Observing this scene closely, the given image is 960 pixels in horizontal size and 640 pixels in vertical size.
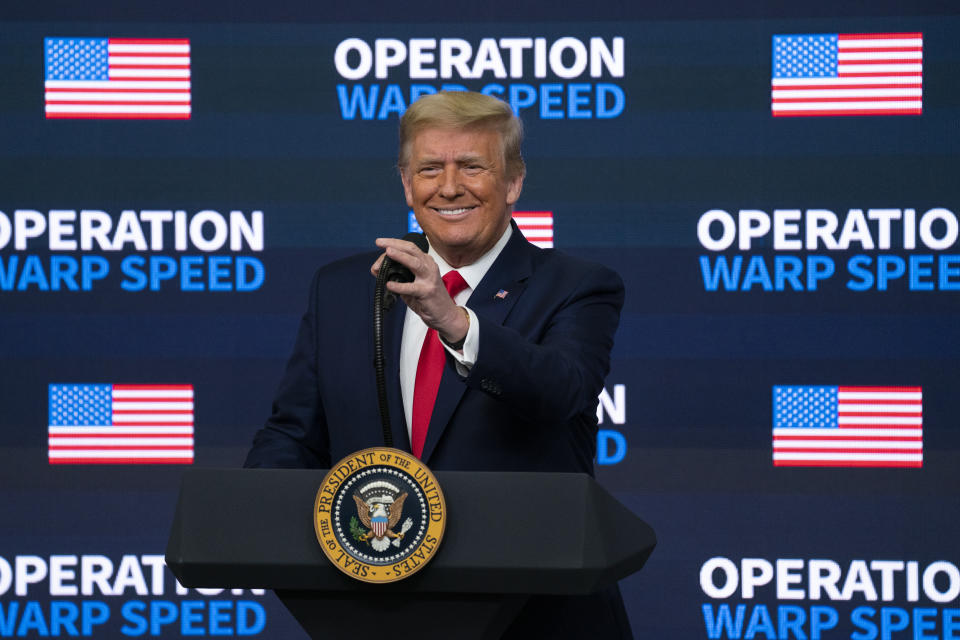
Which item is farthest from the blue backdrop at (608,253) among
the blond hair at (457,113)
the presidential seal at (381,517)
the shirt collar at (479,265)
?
the presidential seal at (381,517)

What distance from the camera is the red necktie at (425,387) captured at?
4.52 feet

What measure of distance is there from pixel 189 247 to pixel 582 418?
1939mm

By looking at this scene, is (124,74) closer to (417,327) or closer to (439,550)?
(417,327)

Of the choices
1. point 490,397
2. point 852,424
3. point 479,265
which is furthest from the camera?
point 852,424

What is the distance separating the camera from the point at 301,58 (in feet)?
10.1

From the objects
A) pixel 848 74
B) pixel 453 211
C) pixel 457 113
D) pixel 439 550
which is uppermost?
pixel 848 74

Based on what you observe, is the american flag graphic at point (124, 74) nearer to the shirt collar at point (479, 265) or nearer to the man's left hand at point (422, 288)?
the shirt collar at point (479, 265)

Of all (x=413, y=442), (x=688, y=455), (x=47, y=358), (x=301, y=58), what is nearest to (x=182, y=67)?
(x=301, y=58)

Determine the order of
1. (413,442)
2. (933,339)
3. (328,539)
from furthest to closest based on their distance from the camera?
(933,339) < (413,442) < (328,539)

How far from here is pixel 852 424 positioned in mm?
3006

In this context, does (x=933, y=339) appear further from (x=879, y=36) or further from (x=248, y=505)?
(x=248, y=505)

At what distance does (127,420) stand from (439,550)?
7.48ft

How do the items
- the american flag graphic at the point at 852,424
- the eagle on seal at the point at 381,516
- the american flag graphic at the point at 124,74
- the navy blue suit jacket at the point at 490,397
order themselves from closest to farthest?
the eagle on seal at the point at 381,516 < the navy blue suit jacket at the point at 490,397 < the american flag graphic at the point at 852,424 < the american flag graphic at the point at 124,74

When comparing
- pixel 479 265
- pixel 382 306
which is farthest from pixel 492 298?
pixel 382 306
